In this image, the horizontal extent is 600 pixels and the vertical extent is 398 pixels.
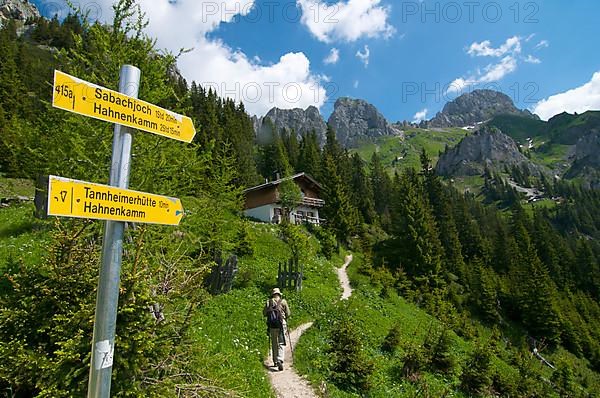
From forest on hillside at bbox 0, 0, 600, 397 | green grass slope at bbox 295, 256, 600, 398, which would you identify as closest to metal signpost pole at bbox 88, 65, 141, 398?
forest on hillside at bbox 0, 0, 600, 397

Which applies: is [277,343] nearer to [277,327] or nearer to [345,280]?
[277,327]

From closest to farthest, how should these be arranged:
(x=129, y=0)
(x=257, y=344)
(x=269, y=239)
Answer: (x=129, y=0), (x=257, y=344), (x=269, y=239)

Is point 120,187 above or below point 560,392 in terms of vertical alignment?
above

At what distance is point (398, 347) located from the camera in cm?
1553

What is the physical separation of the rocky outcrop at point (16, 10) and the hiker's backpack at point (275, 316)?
150 metres

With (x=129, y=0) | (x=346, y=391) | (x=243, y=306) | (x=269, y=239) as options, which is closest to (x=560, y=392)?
(x=346, y=391)

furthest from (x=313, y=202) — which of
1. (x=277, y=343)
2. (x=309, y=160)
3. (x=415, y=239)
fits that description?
(x=277, y=343)

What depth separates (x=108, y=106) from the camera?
326cm

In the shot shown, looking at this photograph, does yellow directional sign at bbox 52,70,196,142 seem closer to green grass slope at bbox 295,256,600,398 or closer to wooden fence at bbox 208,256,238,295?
green grass slope at bbox 295,256,600,398

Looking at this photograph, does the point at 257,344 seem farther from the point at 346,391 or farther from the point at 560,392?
the point at 560,392

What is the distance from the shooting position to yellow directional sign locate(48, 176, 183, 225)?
2.78 metres

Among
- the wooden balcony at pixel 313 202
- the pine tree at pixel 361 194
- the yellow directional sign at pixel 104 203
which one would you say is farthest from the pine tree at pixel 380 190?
the yellow directional sign at pixel 104 203

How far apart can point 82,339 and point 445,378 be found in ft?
45.5

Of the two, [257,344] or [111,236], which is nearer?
[111,236]
